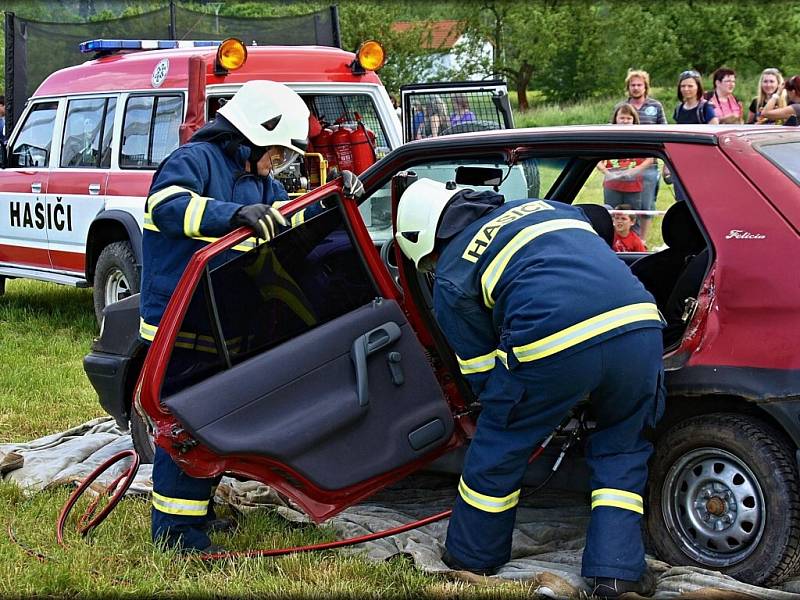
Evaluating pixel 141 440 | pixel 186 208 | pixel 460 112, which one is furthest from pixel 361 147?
pixel 186 208

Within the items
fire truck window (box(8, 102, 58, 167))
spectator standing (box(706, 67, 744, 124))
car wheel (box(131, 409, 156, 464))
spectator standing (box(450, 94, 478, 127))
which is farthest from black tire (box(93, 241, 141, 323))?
spectator standing (box(706, 67, 744, 124))

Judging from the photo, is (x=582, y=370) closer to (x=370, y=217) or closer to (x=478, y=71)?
(x=370, y=217)

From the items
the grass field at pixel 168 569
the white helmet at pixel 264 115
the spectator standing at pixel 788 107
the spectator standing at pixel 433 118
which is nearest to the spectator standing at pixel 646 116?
the spectator standing at pixel 788 107

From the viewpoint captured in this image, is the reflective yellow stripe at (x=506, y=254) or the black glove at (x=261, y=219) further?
the black glove at (x=261, y=219)

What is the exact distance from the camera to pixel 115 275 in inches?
297

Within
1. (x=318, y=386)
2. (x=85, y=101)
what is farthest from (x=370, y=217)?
(x=85, y=101)

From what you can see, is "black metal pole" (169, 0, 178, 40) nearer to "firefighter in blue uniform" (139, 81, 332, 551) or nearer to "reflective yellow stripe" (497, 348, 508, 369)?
"firefighter in blue uniform" (139, 81, 332, 551)

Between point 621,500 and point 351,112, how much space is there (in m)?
5.07

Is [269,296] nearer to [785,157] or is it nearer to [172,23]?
[785,157]

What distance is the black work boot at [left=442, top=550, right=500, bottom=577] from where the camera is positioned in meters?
3.40

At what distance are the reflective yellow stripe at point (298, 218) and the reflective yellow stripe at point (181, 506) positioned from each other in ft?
3.39

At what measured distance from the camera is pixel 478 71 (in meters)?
45.2

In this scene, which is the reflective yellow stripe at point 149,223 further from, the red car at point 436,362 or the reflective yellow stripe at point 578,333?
the reflective yellow stripe at point 578,333

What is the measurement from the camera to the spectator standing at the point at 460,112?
319 inches
